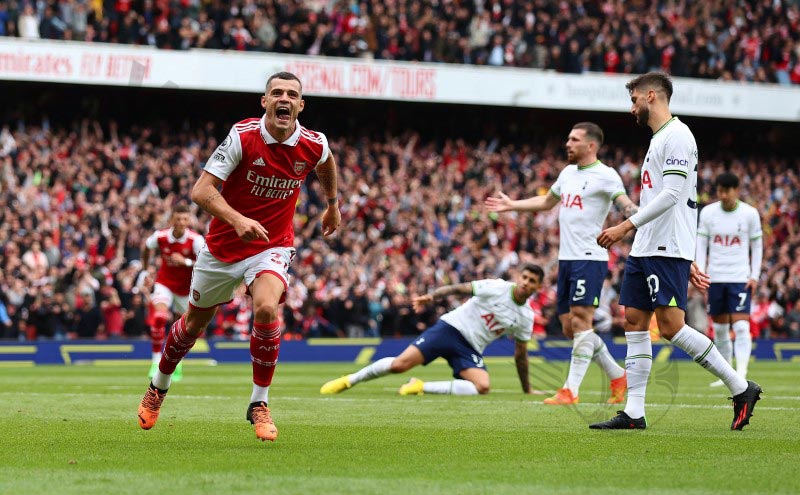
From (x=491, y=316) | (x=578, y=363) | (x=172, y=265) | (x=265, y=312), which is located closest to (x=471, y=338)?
(x=491, y=316)

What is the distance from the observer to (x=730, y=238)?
14281 millimetres

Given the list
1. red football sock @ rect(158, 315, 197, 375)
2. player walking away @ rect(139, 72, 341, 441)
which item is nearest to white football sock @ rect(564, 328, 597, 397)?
player walking away @ rect(139, 72, 341, 441)

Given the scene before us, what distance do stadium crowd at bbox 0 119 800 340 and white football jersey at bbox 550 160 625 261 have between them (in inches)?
515

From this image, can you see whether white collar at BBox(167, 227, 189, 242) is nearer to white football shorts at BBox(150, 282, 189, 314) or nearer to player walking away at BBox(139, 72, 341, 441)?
white football shorts at BBox(150, 282, 189, 314)

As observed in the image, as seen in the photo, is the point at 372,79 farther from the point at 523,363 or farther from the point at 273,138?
the point at 273,138

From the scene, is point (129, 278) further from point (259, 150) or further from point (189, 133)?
point (259, 150)

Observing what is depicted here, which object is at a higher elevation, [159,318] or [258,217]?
[258,217]

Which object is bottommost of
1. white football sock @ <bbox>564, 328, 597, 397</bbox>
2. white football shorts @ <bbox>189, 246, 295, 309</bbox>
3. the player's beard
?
white football sock @ <bbox>564, 328, 597, 397</bbox>

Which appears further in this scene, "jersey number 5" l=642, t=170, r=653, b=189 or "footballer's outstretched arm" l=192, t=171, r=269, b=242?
"jersey number 5" l=642, t=170, r=653, b=189

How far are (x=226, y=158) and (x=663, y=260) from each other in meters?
3.12

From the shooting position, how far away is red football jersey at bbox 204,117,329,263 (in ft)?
24.7

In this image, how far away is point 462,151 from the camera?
34.5 m

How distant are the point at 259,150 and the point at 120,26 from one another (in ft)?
78.2

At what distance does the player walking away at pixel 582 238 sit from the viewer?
36.6 ft
